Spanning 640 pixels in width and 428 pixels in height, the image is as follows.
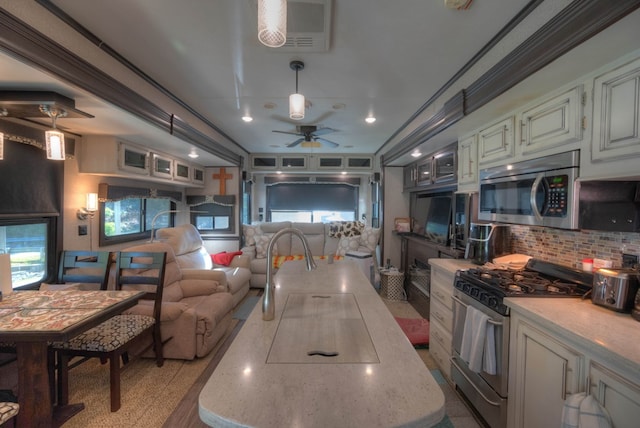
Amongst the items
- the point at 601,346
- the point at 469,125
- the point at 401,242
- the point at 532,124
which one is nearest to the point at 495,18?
the point at 532,124

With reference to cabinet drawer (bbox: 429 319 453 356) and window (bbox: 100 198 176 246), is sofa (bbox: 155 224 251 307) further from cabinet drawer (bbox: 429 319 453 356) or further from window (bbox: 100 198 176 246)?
cabinet drawer (bbox: 429 319 453 356)

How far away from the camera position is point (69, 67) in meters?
1.66

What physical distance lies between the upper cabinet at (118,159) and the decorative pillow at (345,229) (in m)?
3.02

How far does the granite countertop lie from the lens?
1037mm

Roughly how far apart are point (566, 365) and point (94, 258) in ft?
12.1

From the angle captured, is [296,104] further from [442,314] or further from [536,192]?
[442,314]

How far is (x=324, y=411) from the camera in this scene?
72 cm

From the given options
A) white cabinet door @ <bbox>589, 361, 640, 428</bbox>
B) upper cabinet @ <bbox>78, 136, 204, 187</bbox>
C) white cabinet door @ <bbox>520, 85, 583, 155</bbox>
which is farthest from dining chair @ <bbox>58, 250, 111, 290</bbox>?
white cabinet door @ <bbox>520, 85, 583, 155</bbox>

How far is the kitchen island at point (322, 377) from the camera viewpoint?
706 mm

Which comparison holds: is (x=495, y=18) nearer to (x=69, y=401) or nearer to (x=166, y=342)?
(x=166, y=342)

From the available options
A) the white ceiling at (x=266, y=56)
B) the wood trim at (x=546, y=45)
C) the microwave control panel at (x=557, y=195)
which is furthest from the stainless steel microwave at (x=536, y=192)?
the white ceiling at (x=266, y=56)

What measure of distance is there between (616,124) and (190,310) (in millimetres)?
3220

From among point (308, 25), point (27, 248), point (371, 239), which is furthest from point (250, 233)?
point (308, 25)

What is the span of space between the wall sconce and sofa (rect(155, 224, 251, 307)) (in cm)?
70
